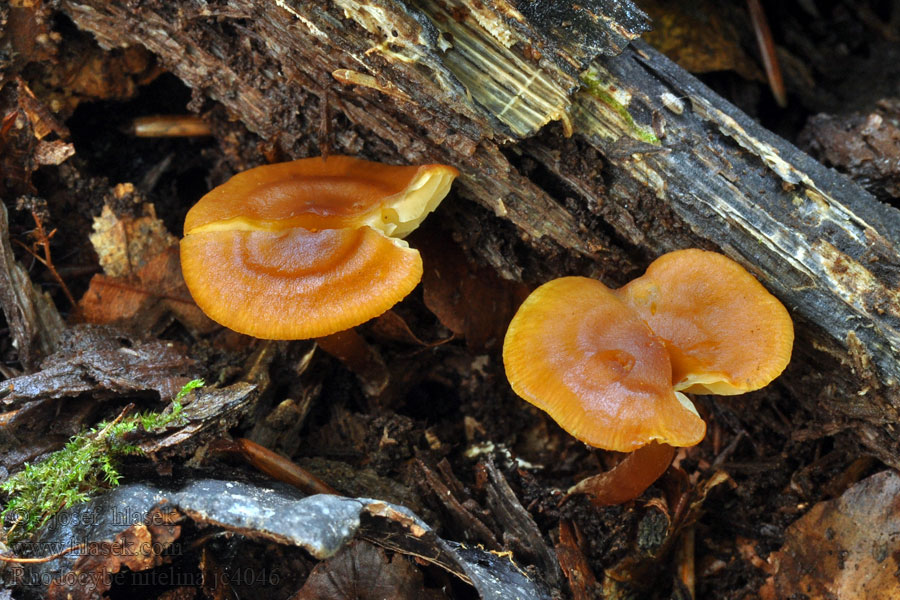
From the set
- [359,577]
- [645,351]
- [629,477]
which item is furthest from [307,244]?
[629,477]

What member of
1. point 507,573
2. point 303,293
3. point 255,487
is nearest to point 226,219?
point 303,293

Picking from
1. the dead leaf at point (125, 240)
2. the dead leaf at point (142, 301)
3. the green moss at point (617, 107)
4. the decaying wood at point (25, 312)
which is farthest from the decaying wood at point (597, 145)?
the decaying wood at point (25, 312)

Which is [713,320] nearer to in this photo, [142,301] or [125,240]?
[142,301]

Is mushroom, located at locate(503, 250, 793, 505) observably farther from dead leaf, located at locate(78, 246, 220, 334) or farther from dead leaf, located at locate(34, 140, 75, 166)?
dead leaf, located at locate(34, 140, 75, 166)

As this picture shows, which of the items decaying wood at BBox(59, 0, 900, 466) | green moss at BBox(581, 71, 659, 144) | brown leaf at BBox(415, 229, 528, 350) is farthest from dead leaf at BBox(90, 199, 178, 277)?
green moss at BBox(581, 71, 659, 144)

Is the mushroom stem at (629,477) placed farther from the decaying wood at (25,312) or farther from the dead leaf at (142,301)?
the decaying wood at (25,312)

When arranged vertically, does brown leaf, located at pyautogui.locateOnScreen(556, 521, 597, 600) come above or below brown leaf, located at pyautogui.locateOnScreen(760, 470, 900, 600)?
below
